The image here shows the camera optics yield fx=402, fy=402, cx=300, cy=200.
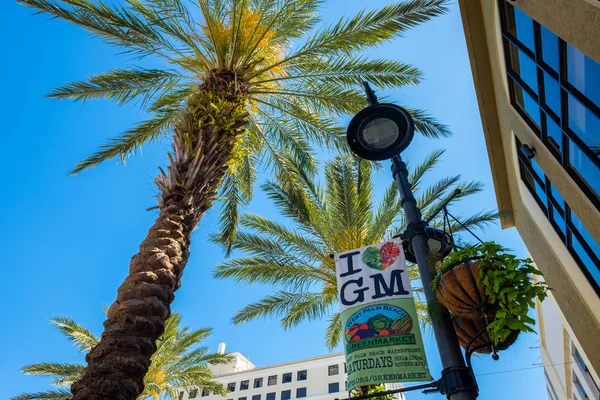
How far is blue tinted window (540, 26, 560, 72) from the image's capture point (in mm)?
5062

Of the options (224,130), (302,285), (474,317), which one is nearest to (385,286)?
(474,317)

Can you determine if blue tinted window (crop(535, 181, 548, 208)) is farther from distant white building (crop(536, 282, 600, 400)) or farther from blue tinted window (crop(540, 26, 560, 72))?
distant white building (crop(536, 282, 600, 400))

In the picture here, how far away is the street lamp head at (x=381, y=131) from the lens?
12.5ft

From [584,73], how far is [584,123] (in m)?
0.62

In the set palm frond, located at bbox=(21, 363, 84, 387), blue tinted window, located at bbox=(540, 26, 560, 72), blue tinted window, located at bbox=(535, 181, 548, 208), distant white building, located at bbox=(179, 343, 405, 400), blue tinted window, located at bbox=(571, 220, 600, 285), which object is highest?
distant white building, located at bbox=(179, 343, 405, 400)

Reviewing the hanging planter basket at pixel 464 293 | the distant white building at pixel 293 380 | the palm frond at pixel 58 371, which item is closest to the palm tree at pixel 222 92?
the hanging planter basket at pixel 464 293

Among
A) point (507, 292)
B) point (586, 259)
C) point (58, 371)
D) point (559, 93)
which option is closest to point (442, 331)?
point (507, 292)

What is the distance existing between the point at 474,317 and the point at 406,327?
0.54 metres

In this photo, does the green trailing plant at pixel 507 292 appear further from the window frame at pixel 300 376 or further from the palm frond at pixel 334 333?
the window frame at pixel 300 376

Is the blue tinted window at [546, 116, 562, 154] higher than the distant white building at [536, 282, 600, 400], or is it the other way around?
the distant white building at [536, 282, 600, 400]

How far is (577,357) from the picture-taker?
41.0 ft

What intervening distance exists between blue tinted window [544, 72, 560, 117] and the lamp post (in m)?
2.82

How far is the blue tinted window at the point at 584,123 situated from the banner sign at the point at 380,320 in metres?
2.65

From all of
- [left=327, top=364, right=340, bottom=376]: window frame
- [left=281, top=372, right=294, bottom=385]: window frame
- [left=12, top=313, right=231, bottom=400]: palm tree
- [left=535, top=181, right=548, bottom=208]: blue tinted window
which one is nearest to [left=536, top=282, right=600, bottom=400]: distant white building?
[left=535, top=181, right=548, bottom=208]: blue tinted window
